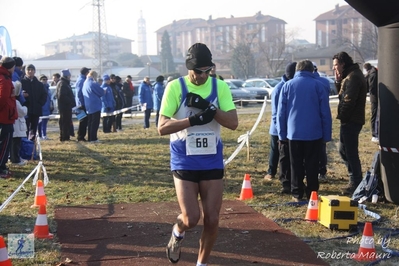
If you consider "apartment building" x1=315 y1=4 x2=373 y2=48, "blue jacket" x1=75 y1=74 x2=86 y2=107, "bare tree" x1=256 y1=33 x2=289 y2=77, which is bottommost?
"blue jacket" x1=75 y1=74 x2=86 y2=107

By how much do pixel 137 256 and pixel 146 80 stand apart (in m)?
16.4

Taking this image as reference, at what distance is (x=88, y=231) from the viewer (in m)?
7.62

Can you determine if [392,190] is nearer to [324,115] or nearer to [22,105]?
[324,115]

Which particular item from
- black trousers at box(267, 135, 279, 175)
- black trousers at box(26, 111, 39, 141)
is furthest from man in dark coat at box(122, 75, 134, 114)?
black trousers at box(267, 135, 279, 175)

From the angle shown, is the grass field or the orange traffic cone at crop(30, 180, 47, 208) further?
the orange traffic cone at crop(30, 180, 47, 208)

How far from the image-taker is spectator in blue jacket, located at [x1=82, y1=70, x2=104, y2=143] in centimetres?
1734

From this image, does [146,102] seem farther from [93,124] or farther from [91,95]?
[91,95]

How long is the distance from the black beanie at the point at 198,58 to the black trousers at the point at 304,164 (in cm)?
352

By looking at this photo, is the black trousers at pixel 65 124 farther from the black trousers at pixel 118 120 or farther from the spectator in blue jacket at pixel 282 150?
the spectator in blue jacket at pixel 282 150

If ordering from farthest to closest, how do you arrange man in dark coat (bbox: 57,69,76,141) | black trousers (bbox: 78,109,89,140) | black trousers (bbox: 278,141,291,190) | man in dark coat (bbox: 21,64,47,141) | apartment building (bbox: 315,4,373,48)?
apartment building (bbox: 315,4,373,48)
black trousers (bbox: 78,109,89,140)
man in dark coat (bbox: 57,69,76,141)
man in dark coat (bbox: 21,64,47,141)
black trousers (bbox: 278,141,291,190)

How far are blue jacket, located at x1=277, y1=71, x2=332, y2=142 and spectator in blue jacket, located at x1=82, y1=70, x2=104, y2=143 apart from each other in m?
9.53

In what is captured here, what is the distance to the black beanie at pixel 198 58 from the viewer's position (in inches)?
219

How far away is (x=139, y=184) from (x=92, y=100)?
6968 millimetres

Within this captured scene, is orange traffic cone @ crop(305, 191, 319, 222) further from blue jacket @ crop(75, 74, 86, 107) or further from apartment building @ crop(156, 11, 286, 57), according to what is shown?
apartment building @ crop(156, 11, 286, 57)
